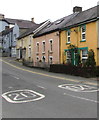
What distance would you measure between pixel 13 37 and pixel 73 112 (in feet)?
166

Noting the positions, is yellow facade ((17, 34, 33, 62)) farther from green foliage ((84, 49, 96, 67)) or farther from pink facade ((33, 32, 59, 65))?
green foliage ((84, 49, 96, 67))

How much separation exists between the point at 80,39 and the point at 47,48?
9.38m

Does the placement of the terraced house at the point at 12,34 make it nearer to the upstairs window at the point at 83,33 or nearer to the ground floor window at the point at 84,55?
the upstairs window at the point at 83,33

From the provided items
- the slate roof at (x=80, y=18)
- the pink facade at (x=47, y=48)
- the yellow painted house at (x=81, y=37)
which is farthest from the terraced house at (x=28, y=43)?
the yellow painted house at (x=81, y=37)

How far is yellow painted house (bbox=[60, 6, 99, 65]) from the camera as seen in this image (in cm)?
2320

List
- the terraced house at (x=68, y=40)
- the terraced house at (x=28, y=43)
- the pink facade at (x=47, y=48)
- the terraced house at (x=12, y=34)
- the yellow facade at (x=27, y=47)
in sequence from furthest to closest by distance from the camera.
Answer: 1. the terraced house at (x=12, y=34)
2. the yellow facade at (x=27, y=47)
3. the terraced house at (x=28, y=43)
4. the pink facade at (x=47, y=48)
5. the terraced house at (x=68, y=40)

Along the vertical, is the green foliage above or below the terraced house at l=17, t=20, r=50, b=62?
below

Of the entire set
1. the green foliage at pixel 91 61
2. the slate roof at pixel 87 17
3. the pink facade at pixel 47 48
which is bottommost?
the green foliage at pixel 91 61

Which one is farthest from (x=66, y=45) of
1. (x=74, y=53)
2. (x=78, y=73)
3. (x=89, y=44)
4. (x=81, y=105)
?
(x=81, y=105)

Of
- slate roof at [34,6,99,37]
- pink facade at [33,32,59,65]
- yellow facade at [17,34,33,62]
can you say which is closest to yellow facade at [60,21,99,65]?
slate roof at [34,6,99,37]

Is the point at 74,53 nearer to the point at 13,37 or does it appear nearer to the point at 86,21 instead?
the point at 86,21

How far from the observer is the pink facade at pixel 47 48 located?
31462 millimetres

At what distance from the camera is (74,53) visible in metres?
26.8

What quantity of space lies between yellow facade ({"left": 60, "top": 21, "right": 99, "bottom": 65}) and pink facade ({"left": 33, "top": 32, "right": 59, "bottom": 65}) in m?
1.44
